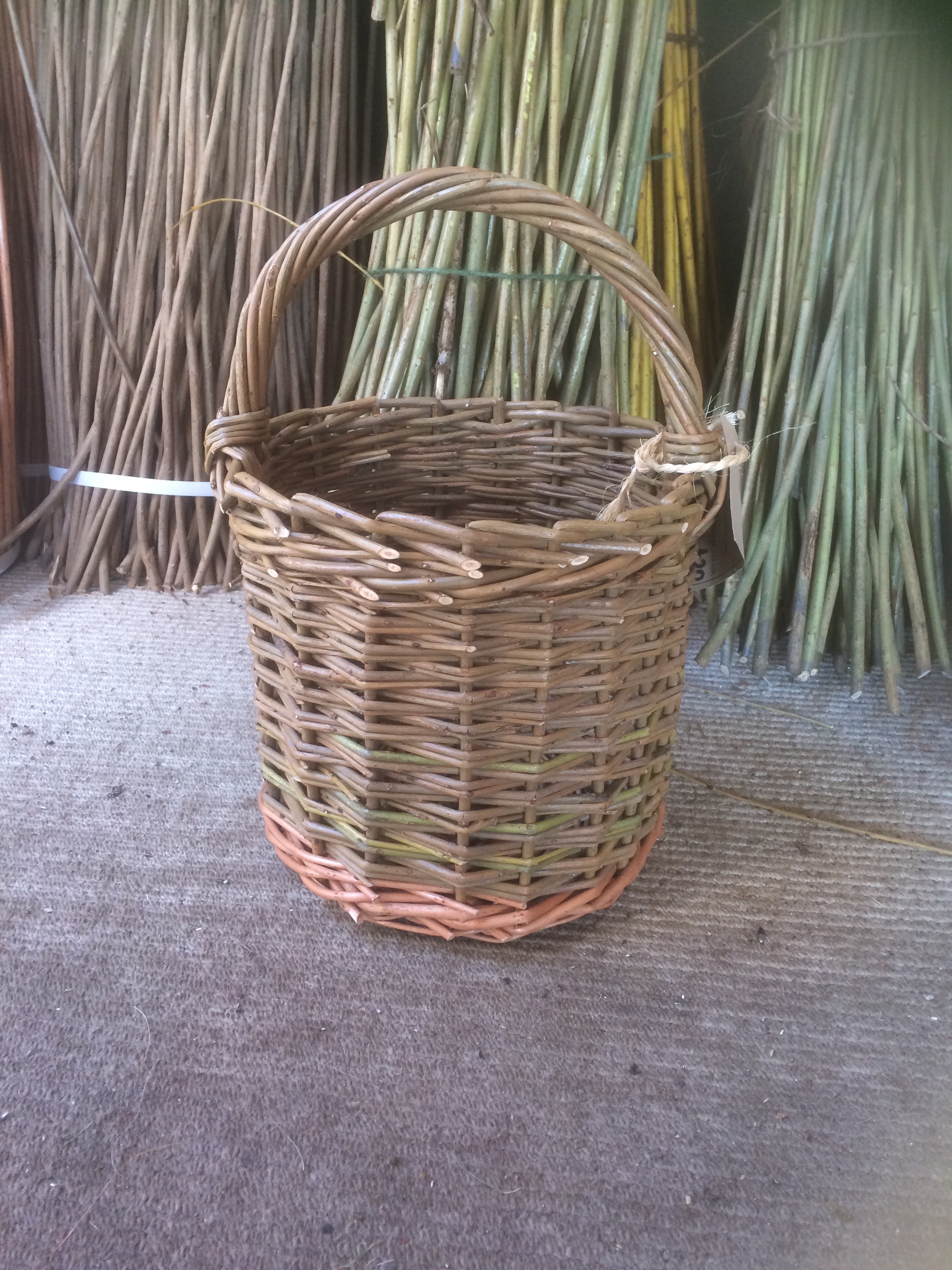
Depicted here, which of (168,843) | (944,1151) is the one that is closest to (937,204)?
(944,1151)

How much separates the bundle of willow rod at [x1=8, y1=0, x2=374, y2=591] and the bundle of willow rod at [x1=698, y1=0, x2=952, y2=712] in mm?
562

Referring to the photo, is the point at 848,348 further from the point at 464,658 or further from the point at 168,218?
the point at 168,218

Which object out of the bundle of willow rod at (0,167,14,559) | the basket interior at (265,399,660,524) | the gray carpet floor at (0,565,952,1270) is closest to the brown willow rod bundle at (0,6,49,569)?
the bundle of willow rod at (0,167,14,559)

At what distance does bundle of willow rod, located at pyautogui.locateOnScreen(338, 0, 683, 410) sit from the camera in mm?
867

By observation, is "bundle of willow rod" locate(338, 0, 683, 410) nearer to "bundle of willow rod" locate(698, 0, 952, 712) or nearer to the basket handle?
"bundle of willow rod" locate(698, 0, 952, 712)

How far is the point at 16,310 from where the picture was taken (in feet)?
3.89

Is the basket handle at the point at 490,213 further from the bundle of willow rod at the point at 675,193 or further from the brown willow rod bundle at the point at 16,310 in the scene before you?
the brown willow rod bundle at the point at 16,310

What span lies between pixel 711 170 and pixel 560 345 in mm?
476

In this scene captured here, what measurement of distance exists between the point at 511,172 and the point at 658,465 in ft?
1.71

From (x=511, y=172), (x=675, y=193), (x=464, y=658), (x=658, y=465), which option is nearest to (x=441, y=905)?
(x=464, y=658)

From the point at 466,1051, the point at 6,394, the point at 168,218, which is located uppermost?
the point at 168,218

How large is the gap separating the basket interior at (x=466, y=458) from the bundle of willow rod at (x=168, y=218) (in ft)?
1.41

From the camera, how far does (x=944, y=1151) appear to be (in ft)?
1.65

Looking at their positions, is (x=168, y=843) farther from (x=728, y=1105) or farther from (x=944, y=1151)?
(x=944, y=1151)
